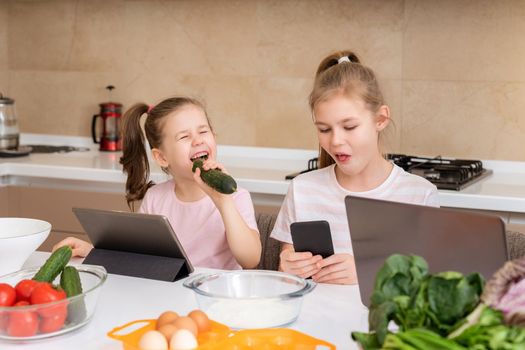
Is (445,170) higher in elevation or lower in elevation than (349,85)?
lower

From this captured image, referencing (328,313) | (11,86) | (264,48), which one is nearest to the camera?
(328,313)

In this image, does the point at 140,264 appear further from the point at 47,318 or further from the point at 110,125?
the point at 110,125

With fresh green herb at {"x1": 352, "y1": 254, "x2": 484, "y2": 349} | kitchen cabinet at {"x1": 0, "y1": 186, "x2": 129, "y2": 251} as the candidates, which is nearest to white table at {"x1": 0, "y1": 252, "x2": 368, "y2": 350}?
fresh green herb at {"x1": 352, "y1": 254, "x2": 484, "y2": 349}

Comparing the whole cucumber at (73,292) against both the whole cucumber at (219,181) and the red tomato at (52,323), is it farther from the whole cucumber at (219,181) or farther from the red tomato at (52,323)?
the whole cucumber at (219,181)

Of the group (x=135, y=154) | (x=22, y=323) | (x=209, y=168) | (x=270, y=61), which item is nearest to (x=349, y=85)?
(x=209, y=168)

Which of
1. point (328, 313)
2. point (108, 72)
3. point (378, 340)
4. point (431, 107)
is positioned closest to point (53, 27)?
point (108, 72)

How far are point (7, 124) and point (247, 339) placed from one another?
234 centimetres

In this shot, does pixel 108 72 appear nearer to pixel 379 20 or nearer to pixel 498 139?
pixel 379 20

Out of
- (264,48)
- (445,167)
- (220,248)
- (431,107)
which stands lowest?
(220,248)

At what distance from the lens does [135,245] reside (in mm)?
1654

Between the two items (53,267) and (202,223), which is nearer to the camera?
(53,267)

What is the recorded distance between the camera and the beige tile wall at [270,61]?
2865 millimetres

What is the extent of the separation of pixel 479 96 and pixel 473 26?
246mm

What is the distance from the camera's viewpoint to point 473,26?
9.36ft
